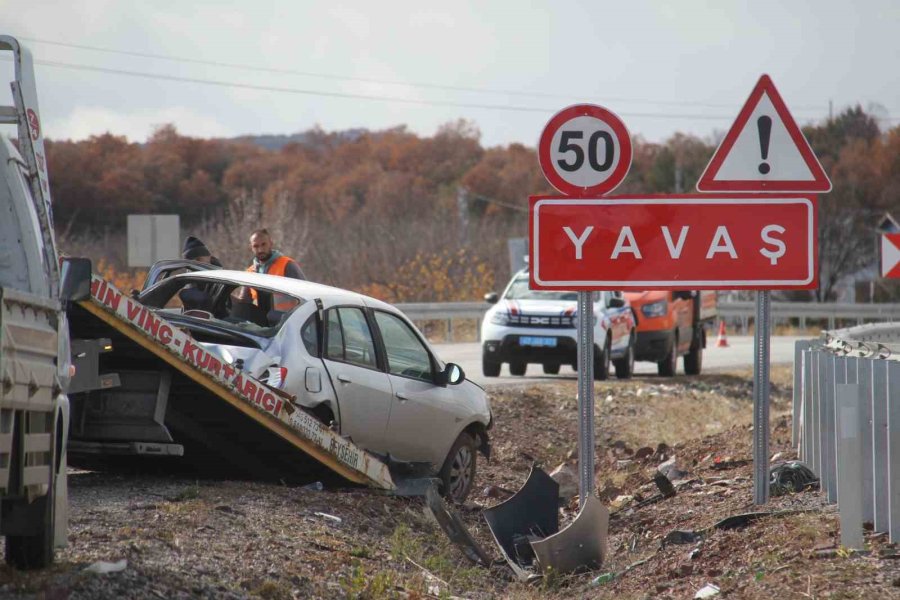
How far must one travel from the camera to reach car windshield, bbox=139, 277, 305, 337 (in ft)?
33.2

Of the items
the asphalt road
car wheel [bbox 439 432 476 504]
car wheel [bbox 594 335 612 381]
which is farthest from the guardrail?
car wheel [bbox 439 432 476 504]

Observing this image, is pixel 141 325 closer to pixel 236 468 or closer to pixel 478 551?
pixel 236 468

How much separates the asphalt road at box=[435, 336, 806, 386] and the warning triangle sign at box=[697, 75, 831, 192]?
1154cm

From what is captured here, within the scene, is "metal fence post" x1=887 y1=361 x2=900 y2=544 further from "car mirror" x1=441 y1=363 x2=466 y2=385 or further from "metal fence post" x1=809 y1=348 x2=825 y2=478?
"car mirror" x1=441 y1=363 x2=466 y2=385

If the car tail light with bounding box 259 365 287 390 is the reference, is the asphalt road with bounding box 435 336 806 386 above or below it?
below

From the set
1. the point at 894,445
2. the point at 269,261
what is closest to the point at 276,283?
the point at 269,261

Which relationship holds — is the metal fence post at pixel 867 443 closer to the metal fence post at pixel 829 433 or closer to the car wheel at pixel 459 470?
the metal fence post at pixel 829 433

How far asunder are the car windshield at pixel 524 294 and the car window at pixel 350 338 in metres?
11.4

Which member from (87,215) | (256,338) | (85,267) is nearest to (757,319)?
(256,338)

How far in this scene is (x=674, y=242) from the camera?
30.2 feet

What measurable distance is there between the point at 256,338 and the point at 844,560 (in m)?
4.33

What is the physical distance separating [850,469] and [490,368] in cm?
1497

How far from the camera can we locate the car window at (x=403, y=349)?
11.0 m

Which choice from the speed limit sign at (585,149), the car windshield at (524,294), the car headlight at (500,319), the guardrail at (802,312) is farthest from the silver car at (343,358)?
the guardrail at (802,312)
